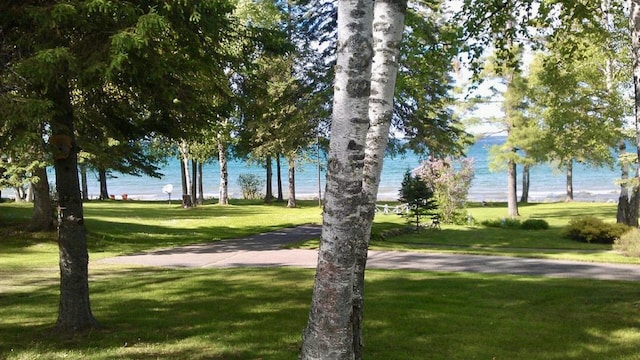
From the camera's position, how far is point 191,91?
7500 millimetres

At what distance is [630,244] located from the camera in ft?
56.9

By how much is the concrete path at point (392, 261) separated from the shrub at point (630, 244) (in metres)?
3.00

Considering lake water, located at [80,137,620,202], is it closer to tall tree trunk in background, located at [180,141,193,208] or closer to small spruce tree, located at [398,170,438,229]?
tall tree trunk in background, located at [180,141,193,208]

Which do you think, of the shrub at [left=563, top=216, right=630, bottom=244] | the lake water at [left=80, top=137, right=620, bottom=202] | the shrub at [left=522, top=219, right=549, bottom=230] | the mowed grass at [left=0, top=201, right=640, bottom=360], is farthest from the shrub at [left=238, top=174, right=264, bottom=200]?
the mowed grass at [left=0, top=201, right=640, bottom=360]

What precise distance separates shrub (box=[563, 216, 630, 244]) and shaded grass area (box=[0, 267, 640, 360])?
10.4 m

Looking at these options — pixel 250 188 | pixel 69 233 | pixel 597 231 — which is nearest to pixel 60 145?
pixel 69 233

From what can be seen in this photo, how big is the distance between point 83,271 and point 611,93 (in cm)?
2074

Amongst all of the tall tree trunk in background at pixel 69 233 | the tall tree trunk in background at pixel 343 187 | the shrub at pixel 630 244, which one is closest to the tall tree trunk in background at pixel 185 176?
the shrub at pixel 630 244

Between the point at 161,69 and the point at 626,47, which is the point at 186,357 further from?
the point at 626,47

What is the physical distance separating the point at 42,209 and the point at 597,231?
68.1 feet

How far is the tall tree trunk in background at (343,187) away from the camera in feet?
12.5

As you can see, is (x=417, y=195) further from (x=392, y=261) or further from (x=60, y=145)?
(x=60, y=145)

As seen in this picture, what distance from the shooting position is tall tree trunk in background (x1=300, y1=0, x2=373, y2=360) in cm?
380

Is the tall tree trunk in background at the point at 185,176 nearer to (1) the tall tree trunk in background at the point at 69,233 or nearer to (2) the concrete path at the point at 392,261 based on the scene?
(2) the concrete path at the point at 392,261
